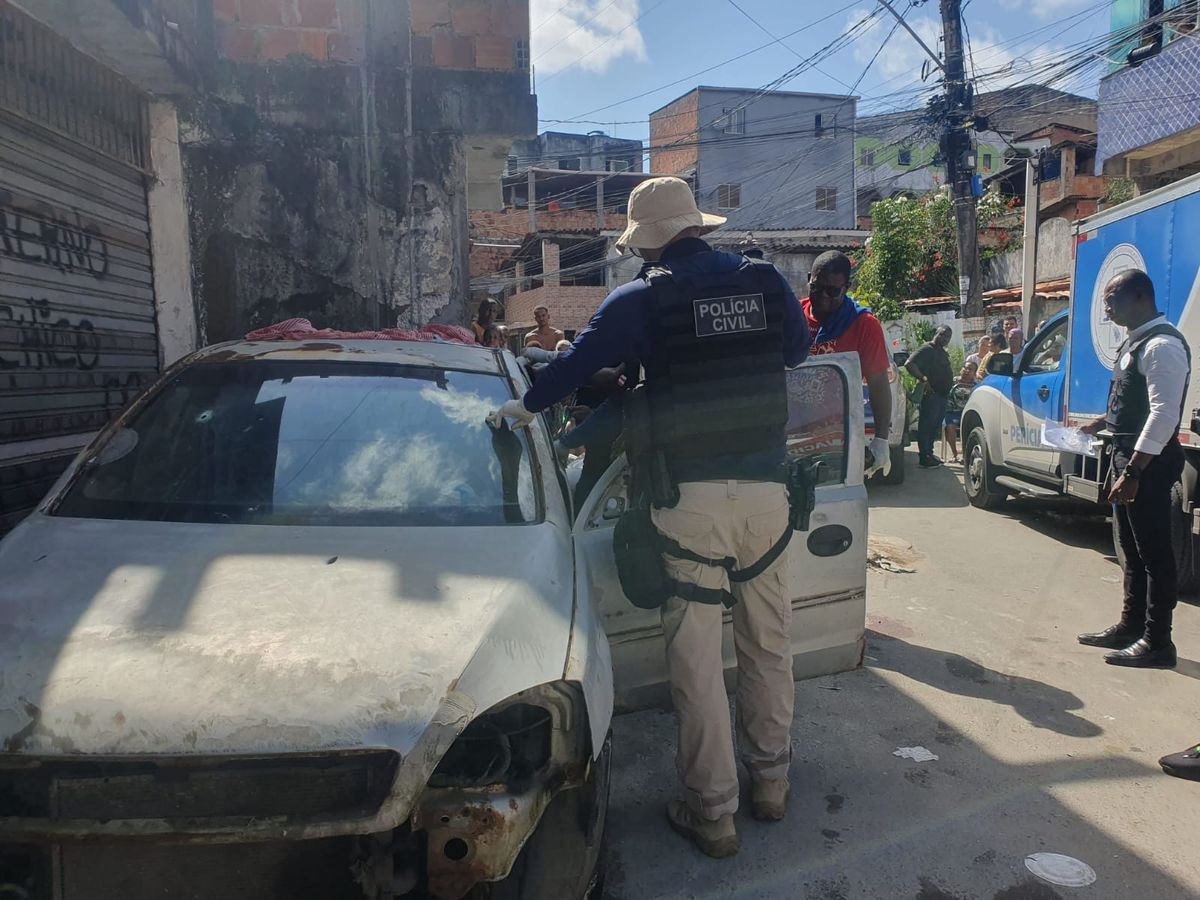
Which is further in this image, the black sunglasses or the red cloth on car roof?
the black sunglasses

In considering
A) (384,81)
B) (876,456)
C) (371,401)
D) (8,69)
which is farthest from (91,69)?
(876,456)

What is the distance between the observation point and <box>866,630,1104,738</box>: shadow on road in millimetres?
3484

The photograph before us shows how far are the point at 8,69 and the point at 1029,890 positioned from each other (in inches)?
202

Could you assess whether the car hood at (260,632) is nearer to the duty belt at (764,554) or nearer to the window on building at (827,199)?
the duty belt at (764,554)

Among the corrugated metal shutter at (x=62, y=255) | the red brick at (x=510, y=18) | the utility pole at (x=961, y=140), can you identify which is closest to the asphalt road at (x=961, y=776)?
the corrugated metal shutter at (x=62, y=255)

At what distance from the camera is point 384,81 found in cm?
537

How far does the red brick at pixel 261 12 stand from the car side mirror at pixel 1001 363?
6.07 m

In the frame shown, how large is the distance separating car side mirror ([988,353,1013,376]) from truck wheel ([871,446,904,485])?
160 cm

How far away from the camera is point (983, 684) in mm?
3885

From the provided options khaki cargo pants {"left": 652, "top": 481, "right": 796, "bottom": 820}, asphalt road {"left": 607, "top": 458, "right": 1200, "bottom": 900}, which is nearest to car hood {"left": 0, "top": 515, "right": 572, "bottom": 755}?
khaki cargo pants {"left": 652, "top": 481, "right": 796, "bottom": 820}

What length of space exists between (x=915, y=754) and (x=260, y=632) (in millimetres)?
2536

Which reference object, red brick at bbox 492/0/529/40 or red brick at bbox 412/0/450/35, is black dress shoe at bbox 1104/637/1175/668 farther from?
red brick at bbox 412/0/450/35

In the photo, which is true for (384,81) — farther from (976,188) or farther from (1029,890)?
(976,188)

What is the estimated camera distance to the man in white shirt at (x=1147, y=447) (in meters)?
3.65
